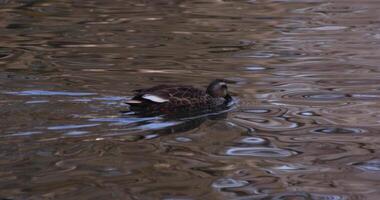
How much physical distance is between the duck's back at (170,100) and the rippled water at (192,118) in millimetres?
266

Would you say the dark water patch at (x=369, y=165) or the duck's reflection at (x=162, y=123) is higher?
the duck's reflection at (x=162, y=123)

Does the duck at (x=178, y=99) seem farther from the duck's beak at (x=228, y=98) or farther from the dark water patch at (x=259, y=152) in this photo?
the dark water patch at (x=259, y=152)

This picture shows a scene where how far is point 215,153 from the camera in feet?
27.9

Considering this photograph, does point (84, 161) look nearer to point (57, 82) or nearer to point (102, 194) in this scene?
point (102, 194)

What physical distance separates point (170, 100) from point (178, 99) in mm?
100

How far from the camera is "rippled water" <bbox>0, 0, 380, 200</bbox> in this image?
7.55m

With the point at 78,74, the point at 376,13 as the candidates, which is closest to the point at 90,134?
the point at 78,74

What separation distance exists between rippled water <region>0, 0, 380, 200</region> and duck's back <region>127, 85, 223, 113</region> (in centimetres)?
27

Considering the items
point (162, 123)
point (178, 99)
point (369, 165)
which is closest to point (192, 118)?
point (178, 99)

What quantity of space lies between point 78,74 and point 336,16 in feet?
27.2

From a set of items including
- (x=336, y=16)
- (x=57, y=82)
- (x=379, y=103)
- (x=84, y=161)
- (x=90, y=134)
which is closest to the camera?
(x=84, y=161)

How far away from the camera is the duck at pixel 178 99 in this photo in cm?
989

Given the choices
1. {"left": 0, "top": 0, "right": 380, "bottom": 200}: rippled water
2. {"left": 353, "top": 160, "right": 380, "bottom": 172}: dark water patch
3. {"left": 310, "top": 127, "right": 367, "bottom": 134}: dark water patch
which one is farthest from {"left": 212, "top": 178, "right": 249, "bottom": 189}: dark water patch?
{"left": 310, "top": 127, "right": 367, "bottom": 134}: dark water patch

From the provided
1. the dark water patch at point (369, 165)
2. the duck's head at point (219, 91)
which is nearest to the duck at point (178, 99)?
the duck's head at point (219, 91)
